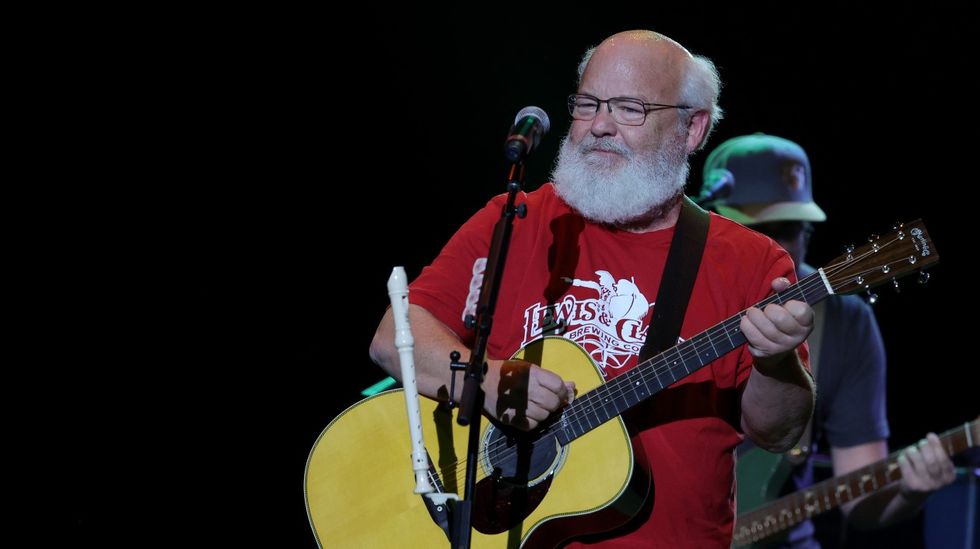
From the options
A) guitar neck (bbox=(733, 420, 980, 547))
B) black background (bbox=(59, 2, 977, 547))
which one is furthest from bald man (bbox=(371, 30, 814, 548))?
black background (bbox=(59, 2, 977, 547))

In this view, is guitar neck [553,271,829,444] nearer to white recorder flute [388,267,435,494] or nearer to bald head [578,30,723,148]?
white recorder flute [388,267,435,494]

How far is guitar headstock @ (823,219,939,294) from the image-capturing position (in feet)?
8.68

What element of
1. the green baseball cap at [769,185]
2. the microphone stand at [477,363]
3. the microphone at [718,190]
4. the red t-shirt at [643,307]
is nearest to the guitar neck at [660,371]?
the red t-shirt at [643,307]

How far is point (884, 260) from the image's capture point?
2672mm

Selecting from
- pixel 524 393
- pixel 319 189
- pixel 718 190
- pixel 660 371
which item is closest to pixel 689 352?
pixel 660 371

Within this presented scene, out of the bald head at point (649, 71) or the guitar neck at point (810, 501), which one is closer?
the bald head at point (649, 71)

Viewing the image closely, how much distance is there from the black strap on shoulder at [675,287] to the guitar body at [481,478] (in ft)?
0.69

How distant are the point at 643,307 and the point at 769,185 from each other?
263 centimetres

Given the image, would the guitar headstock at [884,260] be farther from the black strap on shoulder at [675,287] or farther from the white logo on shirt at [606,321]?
the white logo on shirt at [606,321]

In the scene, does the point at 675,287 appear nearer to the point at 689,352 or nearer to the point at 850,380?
the point at 689,352

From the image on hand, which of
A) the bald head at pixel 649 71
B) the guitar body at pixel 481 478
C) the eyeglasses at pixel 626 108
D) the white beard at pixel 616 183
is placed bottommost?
the guitar body at pixel 481 478

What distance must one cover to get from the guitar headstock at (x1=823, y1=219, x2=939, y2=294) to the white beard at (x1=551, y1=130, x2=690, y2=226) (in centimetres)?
62

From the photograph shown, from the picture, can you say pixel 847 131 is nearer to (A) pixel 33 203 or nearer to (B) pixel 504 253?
(B) pixel 504 253

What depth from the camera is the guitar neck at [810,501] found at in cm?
484
